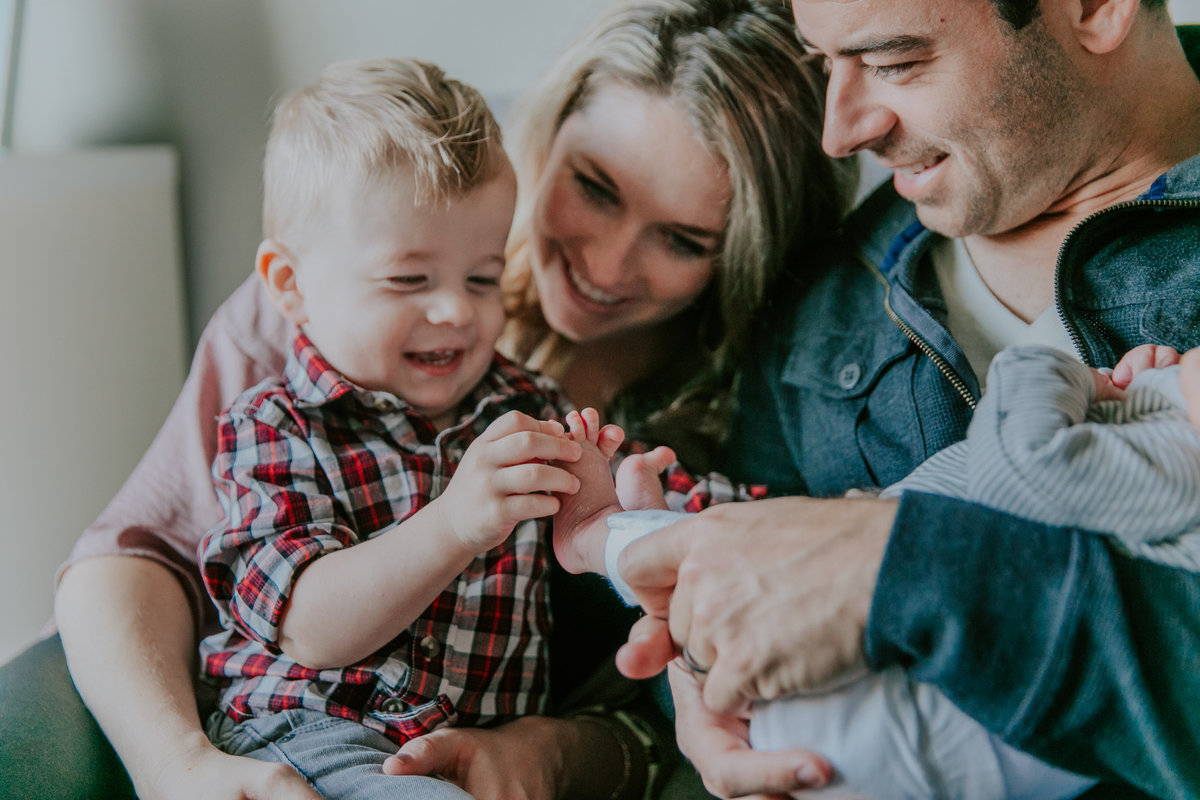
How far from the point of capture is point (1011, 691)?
2.42ft

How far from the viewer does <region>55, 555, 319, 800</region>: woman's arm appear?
962 mm

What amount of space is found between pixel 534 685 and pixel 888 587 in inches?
21.7

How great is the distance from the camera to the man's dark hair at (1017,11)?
1089 mm

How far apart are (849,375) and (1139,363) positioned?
1.37 feet

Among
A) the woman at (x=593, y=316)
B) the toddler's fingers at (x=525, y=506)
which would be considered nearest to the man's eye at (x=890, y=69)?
the woman at (x=593, y=316)

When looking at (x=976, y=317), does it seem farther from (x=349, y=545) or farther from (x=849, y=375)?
(x=349, y=545)

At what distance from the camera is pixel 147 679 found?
1062 millimetres

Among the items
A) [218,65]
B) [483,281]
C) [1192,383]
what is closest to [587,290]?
[483,281]

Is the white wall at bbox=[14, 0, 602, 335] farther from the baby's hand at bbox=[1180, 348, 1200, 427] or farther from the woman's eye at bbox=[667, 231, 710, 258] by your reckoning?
the baby's hand at bbox=[1180, 348, 1200, 427]

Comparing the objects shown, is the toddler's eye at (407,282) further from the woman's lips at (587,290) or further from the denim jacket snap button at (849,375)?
the denim jacket snap button at (849,375)

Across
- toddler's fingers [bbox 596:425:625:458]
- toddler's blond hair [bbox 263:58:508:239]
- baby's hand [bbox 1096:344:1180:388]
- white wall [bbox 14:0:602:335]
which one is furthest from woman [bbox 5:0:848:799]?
baby's hand [bbox 1096:344:1180:388]

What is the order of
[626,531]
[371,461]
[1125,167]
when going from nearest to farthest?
[626,531] → [371,461] → [1125,167]

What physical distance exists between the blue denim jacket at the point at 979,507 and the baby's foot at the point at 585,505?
31cm

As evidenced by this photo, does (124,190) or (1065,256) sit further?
(124,190)
